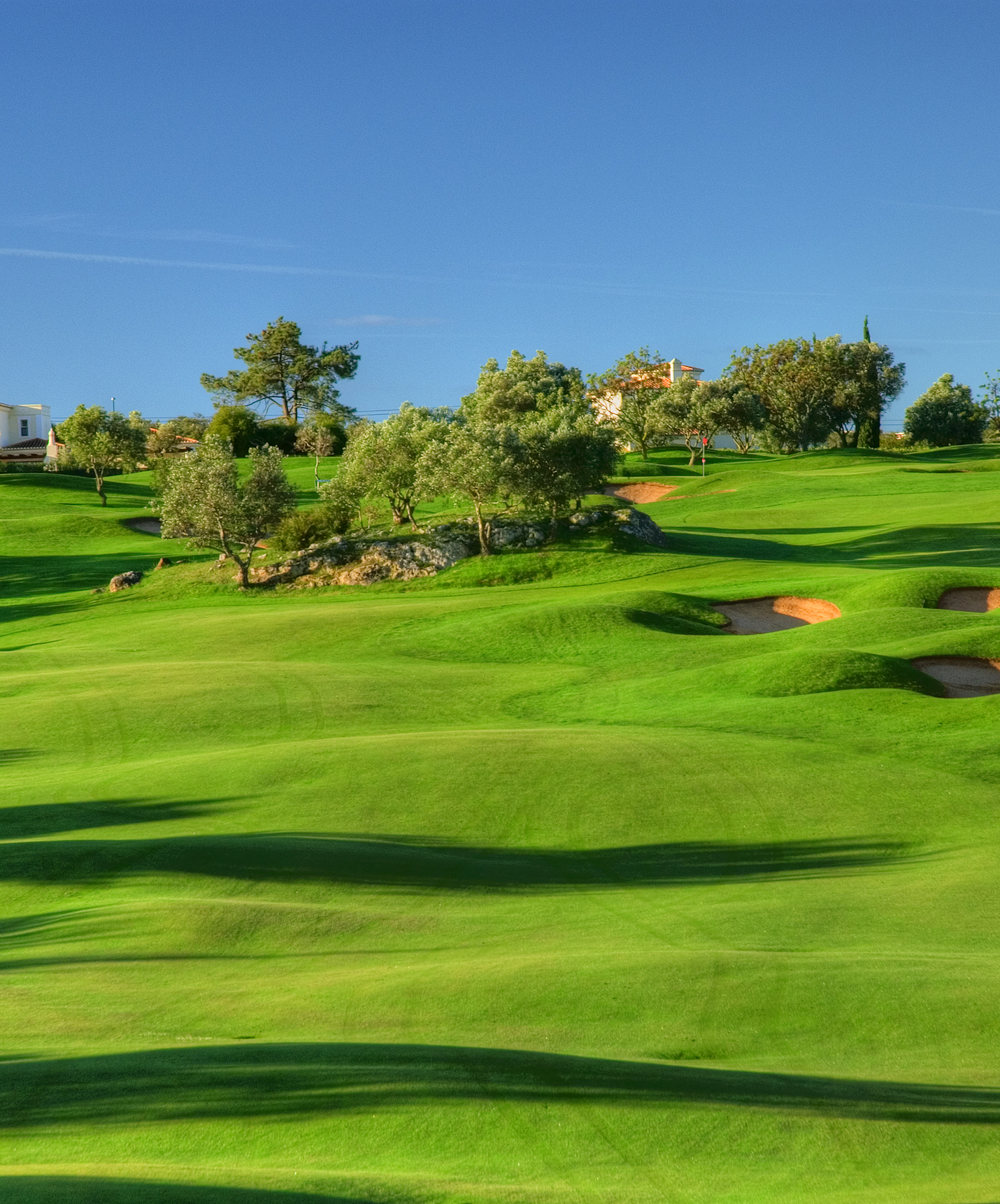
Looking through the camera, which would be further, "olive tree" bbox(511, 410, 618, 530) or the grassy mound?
"olive tree" bbox(511, 410, 618, 530)

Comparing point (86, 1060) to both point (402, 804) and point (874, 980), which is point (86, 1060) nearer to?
point (874, 980)

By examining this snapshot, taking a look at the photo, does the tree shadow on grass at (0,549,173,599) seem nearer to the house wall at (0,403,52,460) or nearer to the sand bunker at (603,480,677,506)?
the sand bunker at (603,480,677,506)

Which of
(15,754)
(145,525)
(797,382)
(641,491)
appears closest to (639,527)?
(641,491)

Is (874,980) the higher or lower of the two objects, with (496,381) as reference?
lower

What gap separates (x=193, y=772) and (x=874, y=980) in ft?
44.1

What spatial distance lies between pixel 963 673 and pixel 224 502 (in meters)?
34.1

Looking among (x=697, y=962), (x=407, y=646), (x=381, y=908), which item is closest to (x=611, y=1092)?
(x=697, y=962)

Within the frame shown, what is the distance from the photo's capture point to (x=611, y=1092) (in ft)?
26.9

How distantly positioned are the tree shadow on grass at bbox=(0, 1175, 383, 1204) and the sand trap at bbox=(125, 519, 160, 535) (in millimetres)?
70717

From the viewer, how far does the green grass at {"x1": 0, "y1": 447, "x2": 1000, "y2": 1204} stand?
754 centimetres

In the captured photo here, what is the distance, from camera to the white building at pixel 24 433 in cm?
13288

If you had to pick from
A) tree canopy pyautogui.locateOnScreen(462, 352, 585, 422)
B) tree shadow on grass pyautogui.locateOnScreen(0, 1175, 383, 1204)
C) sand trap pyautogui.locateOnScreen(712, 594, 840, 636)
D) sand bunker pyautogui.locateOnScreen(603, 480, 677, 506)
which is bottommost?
sand trap pyautogui.locateOnScreen(712, 594, 840, 636)

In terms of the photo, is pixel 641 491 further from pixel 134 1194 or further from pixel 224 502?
pixel 134 1194

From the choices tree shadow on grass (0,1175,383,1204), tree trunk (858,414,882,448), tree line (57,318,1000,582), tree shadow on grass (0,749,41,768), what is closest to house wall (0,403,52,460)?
tree line (57,318,1000,582)
